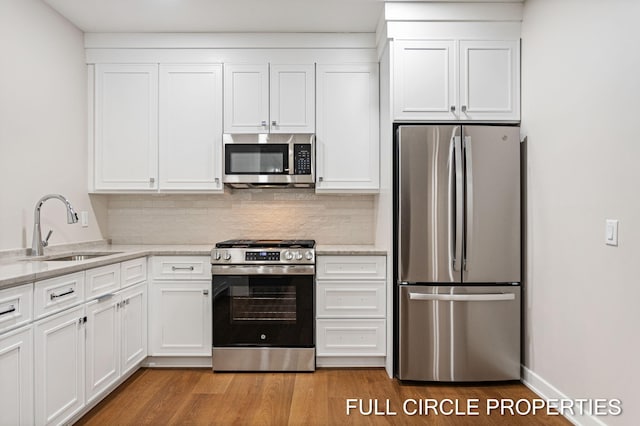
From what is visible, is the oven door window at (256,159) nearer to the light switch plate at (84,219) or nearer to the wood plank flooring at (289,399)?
the light switch plate at (84,219)

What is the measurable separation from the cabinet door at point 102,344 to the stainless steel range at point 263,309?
70 centimetres

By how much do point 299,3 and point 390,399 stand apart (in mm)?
2752

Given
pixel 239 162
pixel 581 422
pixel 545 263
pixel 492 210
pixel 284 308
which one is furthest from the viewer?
pixel 239 162

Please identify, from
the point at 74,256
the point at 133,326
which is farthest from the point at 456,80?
the point at 74,256

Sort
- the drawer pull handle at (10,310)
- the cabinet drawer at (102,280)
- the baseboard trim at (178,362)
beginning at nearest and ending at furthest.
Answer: the drawer pull handle at (10,310), the cabinet drawer at (102,280), the baseboard trim at (178,362)

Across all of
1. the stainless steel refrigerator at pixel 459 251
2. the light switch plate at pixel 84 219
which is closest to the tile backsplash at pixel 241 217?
the light switch plate at pixel 84 219

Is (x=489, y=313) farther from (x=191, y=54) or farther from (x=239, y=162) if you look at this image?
(x=191, y=54)

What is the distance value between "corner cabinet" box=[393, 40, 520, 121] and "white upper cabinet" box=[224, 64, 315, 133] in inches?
31.4

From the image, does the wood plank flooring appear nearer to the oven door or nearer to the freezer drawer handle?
the oven door

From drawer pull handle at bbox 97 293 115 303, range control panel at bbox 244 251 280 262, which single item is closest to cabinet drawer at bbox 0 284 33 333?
drawer pull handle at bbox 97 293 115 303

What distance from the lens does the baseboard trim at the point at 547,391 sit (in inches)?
90.2

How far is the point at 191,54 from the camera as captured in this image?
3551 millimetres

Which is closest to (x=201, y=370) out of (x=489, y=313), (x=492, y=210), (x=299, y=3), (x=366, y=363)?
(x=366, y=363)

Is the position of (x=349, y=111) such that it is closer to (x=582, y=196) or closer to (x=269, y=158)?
(x=269, y=158)
